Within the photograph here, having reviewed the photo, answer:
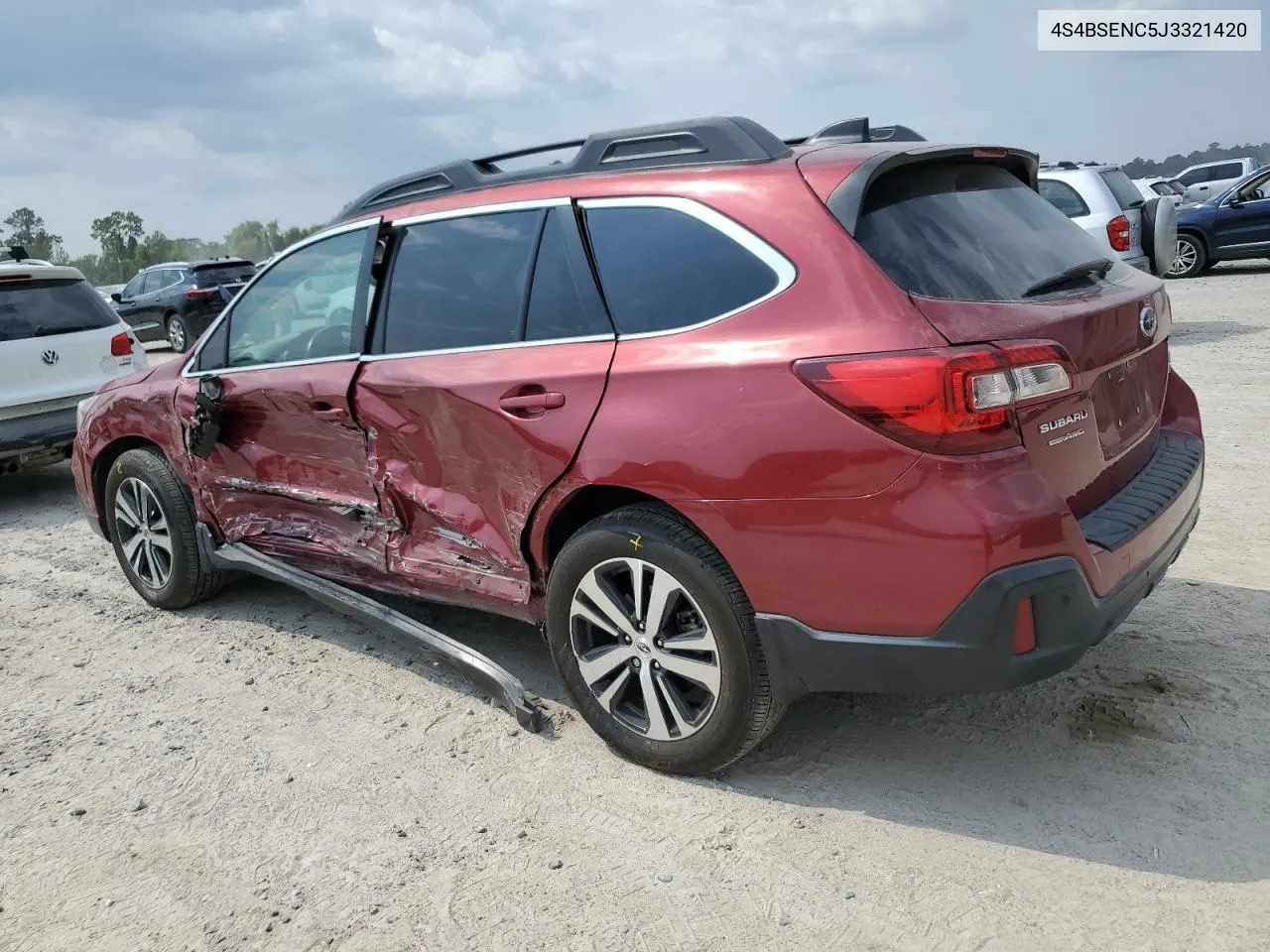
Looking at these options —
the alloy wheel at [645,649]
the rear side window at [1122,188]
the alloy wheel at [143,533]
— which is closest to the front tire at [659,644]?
the alloy wheel at [645,649]

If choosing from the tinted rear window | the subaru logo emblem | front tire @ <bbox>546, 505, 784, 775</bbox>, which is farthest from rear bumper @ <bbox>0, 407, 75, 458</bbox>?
the tinted rear window

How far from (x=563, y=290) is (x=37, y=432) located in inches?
217

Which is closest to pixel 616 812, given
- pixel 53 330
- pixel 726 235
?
pixel 726 235

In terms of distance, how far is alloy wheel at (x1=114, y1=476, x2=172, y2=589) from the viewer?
16.3 feet

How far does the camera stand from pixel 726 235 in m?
2.97

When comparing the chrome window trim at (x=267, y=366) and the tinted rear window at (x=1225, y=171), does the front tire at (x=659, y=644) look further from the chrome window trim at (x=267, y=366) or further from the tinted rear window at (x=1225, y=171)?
the tinted rear window at (x=1225, y=171)

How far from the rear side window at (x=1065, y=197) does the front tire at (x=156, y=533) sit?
934cm

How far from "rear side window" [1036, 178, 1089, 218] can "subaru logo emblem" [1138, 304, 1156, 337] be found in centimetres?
844

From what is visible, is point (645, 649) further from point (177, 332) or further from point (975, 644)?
point (177, 332)

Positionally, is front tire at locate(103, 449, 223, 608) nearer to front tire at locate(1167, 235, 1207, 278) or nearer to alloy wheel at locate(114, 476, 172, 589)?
alloy wheel at locate(114, 476, 172, 589)

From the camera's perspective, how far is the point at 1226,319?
38.5 feet

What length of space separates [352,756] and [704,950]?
151 centimetres

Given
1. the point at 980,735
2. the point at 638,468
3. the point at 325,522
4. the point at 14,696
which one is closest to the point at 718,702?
the point at 638,468

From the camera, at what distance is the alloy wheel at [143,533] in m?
4.96
